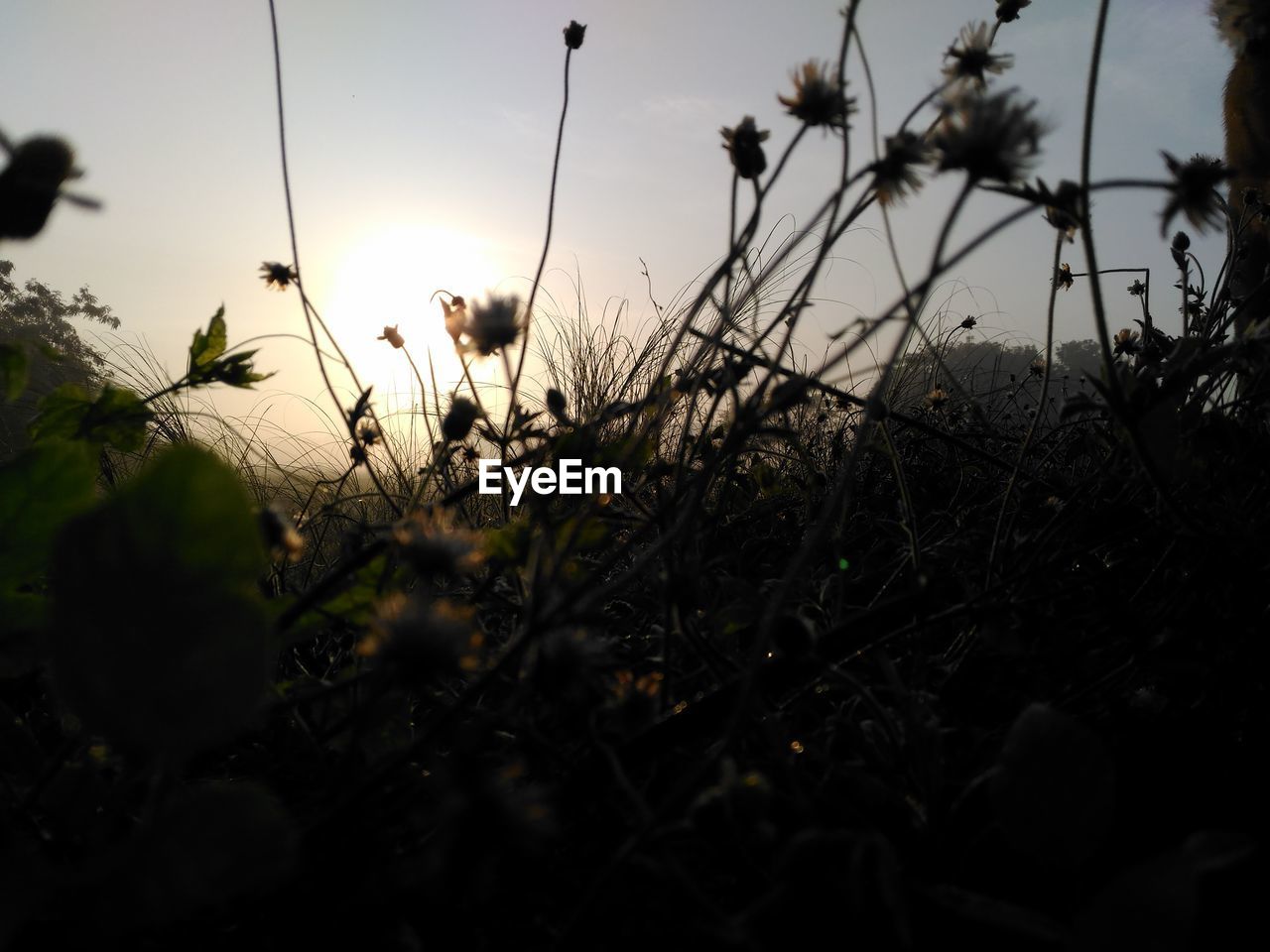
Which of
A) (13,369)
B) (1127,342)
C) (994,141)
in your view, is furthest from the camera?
(1127,342)

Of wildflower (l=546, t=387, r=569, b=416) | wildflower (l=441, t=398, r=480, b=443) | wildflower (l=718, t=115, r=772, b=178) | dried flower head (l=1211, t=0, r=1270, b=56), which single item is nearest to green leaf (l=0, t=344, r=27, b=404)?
wildflower (l=441, t=398, r=480, b=443)

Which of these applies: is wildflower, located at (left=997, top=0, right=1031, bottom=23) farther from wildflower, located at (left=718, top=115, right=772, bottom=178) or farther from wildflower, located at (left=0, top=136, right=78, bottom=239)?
wildflower, located at (left=0, top=136, right=78, bottom=239)

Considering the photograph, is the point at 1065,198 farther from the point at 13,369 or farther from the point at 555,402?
the point at 13,369

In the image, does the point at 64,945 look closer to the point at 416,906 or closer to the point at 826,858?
the point at 416,906

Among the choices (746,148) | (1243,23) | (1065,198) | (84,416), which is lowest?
(84,416)

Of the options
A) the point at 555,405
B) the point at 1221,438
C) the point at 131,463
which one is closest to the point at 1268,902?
the point at 1221,438

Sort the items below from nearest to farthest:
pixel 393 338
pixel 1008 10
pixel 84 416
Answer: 1. pixel 84 416
2. pixel 1008 10
3. pixel 393 338

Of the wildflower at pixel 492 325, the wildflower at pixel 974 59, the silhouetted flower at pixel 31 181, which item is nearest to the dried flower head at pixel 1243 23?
the wildflower at pixel 974 59

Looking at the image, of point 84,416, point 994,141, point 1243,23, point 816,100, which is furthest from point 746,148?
point 84,416
